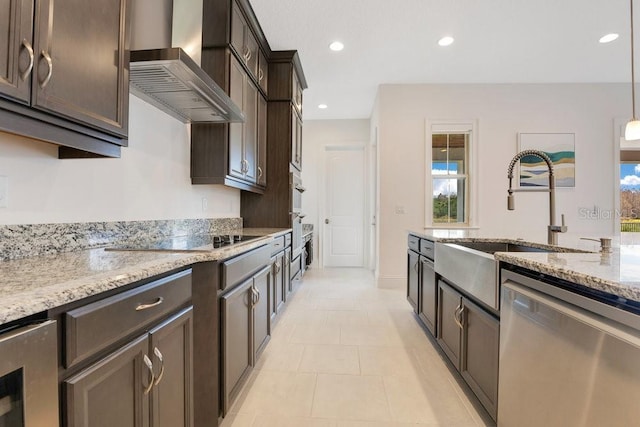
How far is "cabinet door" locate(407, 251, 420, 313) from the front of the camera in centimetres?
281

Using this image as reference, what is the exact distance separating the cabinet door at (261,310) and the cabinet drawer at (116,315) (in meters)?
0.84

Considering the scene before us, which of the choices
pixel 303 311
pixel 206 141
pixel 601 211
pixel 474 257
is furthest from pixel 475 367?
pixel 601 211

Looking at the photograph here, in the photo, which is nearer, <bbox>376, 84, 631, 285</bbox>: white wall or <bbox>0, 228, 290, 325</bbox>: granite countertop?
<bbox>0, 228, 290, 325</bbox>: granite countertop

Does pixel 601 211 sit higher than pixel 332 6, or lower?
lower

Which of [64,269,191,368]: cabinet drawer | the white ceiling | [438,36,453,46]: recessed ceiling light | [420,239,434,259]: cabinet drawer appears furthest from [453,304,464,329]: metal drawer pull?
[438,36,453,46]: recessed ceiling light

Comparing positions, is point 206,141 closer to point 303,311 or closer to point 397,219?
point 303,311

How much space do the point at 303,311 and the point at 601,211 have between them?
4.39 m

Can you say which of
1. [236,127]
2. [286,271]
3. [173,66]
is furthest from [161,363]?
[286,271]

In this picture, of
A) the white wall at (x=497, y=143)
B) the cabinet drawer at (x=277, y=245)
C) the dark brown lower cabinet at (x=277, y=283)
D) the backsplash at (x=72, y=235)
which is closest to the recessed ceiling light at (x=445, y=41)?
the white wall at (x=497, y=143)

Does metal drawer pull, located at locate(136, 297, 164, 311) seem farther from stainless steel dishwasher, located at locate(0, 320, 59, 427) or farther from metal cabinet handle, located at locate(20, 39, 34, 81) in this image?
metal cabinet handle, located at locate(20, 39, 34, 81)

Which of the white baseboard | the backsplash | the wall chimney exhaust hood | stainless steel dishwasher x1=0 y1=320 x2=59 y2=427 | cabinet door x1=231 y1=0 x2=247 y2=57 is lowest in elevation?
the white baseboard

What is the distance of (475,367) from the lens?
1.58m

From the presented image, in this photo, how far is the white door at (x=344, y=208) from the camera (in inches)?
231

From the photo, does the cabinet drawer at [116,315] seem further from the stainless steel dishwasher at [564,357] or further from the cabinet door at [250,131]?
the cabinet door at [250,131]
